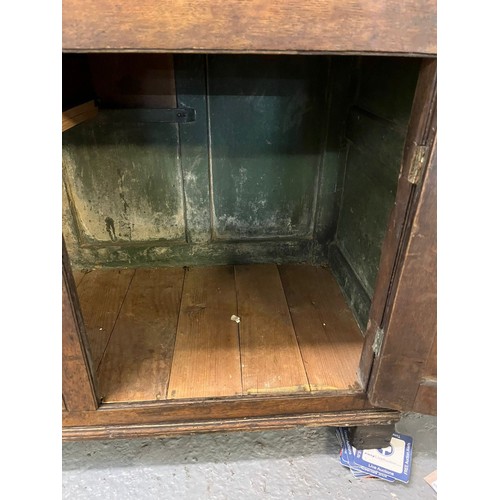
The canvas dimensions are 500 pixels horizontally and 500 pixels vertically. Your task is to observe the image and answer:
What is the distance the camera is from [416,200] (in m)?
0.66

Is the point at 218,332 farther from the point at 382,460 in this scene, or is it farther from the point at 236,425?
the point at 382,460

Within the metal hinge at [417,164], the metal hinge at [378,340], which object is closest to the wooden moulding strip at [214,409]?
the metal hinge at [378,340]

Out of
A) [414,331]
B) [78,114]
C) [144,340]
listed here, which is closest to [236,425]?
[144,340]

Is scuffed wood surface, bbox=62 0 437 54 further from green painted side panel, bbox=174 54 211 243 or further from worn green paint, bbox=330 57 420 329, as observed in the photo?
green painted side panel, bbox=174 54 211 243

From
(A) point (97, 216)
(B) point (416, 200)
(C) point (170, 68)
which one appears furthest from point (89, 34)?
(A) point (97, 216)

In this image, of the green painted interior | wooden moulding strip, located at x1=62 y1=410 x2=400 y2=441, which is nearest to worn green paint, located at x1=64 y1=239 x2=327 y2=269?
the green painted interior

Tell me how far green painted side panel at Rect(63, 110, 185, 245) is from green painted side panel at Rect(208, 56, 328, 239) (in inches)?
6.4

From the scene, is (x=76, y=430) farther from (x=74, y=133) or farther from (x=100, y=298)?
(x=74, y=133)

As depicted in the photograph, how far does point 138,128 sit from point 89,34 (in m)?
0.75

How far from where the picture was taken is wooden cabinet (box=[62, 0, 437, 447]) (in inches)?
21.5

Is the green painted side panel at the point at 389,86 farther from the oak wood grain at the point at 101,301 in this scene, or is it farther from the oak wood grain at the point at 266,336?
the oak wood grain at the point at 101,301

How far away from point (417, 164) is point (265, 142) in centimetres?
73

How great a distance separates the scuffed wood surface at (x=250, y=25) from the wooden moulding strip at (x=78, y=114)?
484 millimetres
